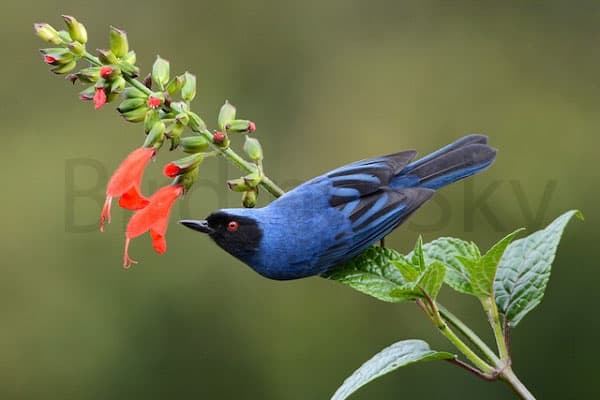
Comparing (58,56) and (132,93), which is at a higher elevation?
(58,56)

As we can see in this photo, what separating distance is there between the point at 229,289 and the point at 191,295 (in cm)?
Result: 26

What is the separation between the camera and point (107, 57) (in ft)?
8.63

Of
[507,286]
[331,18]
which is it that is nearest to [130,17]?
[331,18]

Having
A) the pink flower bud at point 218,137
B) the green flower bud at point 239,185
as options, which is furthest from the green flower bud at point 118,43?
the green flower bud at point 239,185

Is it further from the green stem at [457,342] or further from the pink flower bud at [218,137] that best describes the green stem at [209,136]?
the green stem at [457,342]

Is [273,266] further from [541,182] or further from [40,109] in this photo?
[40,109]

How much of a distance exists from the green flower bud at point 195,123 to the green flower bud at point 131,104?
135mm

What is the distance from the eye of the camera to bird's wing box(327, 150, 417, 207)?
3336 mm

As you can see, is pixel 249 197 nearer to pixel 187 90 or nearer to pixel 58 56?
pixel 187 90

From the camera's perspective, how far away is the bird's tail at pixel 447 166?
3.50 metres

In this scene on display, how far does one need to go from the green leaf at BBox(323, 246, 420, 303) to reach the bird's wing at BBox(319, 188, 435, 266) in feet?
0.31

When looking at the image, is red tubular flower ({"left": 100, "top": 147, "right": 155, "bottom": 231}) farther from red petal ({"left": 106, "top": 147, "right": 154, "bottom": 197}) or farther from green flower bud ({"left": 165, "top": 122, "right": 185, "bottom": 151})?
green flower bud ({"left": 165, "top": 122, "right": 185, "bottom": 151})

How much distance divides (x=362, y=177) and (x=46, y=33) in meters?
1.26

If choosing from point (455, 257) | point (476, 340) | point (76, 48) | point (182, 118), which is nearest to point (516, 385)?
point (476, 340)
